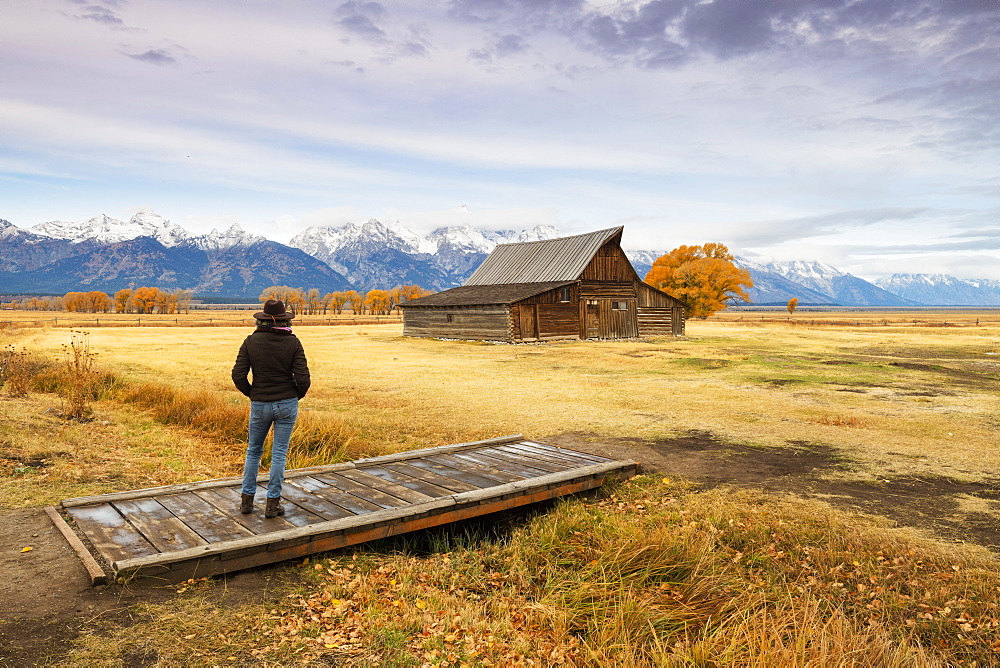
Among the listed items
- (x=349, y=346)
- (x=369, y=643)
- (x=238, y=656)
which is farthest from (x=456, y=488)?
(x=349, y=346)

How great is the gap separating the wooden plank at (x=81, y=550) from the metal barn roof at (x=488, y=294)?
1305 inches

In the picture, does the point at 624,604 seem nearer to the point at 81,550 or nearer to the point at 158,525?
the point at 158,525

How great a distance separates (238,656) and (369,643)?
1.03m

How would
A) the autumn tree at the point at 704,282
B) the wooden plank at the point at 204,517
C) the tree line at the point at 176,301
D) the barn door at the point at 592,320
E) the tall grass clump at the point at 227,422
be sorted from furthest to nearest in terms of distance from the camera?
the tree line at the point at 176,301 < the autumn tree at the point at 704,282 < the barn door at the point at 592,320 < the tall grass clump at the point at 227,422 < the wooden plank at the point at 204,517

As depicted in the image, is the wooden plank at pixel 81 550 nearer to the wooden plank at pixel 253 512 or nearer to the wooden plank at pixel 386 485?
the wooden plank at pixel 253 512

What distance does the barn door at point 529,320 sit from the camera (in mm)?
40688

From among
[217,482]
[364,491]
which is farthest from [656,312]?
[217,482]

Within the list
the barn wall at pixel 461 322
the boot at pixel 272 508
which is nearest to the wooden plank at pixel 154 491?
the boot at pixel 272 508

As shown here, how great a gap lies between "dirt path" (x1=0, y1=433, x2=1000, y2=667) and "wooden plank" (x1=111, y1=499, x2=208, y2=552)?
1.88 feet

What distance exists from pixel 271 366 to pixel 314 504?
198cm

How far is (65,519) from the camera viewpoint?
7.11m

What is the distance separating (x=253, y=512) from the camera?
721 cm

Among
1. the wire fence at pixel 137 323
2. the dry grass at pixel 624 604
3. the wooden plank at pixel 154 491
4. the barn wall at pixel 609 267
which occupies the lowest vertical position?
the dry grass at pixel 624 604

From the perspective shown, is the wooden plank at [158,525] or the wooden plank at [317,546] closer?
the wooden plank at [317,546]
